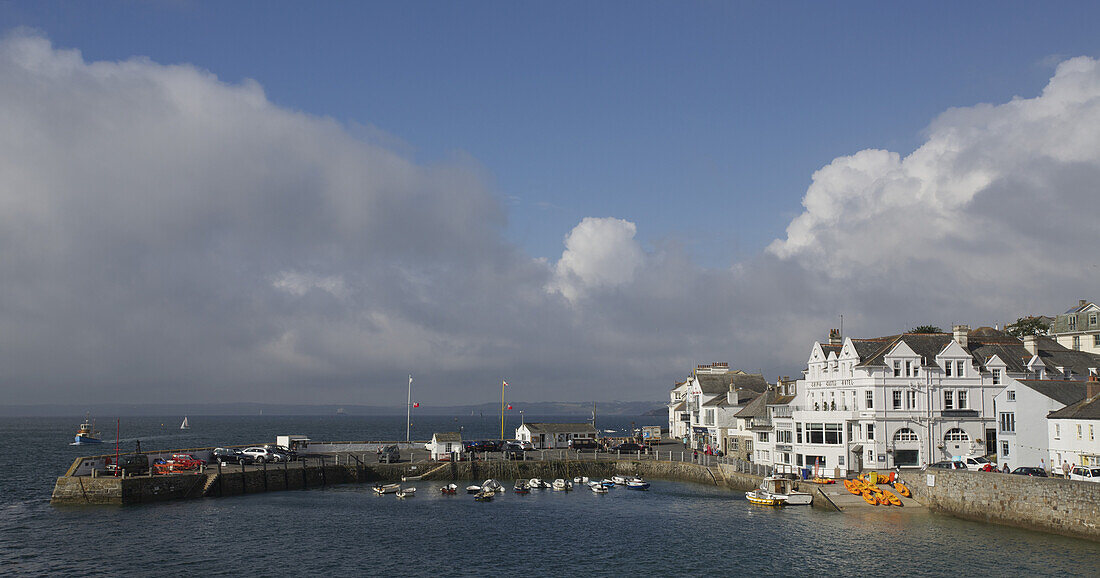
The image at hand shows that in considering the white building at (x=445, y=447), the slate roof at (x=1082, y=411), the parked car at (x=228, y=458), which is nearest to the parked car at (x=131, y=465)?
the parked car at (x=228, y=458)

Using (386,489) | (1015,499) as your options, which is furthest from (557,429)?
(1015,499)

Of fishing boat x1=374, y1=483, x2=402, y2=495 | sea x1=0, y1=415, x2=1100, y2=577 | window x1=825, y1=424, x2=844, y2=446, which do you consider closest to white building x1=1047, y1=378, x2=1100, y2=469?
sea x1=0, y1=415, x2=1100, y2=577

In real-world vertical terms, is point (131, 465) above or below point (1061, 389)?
below

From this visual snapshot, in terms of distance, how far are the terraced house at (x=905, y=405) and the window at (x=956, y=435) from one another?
0.10 m

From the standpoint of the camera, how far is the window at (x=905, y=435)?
8025cm

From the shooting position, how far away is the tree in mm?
131488

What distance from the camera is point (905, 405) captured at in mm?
80938

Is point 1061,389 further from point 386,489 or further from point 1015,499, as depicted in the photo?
point 386,489

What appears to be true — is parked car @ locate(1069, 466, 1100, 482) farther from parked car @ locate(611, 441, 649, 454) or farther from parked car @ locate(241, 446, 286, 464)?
parked car @ locate(241, 446, 286, 464)

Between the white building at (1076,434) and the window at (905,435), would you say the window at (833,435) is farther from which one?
the white building at (1076,434)

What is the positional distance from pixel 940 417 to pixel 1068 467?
18104mm

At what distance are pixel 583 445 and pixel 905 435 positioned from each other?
2109 inches

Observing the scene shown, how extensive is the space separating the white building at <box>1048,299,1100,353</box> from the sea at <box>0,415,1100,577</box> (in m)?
62.4

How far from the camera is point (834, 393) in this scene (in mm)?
85750
